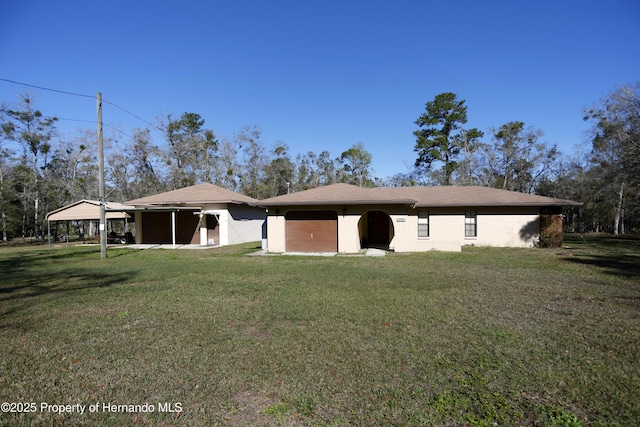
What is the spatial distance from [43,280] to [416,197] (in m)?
17.7

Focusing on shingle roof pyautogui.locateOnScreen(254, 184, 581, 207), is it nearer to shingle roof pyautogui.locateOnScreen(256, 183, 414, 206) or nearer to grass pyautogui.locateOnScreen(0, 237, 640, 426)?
shingle roof pyautogui.locateOnScreen(256, 183, 414, 206)

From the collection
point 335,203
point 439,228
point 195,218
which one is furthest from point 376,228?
point 195,218

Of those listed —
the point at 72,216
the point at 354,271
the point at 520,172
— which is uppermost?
the point at 520,172

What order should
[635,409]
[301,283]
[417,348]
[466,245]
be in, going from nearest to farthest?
[635,409] → [417,348] → [301,283] → [466,245]

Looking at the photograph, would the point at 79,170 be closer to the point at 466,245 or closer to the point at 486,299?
the point at 466,245

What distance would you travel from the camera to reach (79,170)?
121 feet

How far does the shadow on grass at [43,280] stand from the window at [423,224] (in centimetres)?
1493

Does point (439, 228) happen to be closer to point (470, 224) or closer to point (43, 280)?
point (470, 224)

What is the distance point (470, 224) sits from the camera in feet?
63.3

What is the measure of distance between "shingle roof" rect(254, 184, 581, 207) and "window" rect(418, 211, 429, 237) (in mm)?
775

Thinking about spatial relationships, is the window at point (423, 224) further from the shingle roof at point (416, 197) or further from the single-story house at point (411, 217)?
the shingle roof at point (416, 197)

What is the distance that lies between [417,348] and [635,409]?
84.7 inches

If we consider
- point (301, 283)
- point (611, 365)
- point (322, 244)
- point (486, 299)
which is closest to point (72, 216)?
point (322, 244)

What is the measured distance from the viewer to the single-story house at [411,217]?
650 inches
